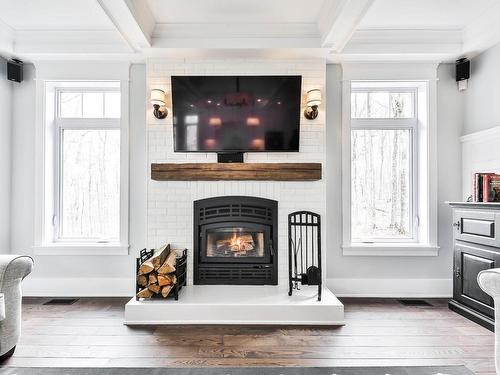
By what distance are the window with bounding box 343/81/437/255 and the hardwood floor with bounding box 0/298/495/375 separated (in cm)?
98

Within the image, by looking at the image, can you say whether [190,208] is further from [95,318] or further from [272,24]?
[272,24]

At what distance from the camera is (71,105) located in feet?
12.6

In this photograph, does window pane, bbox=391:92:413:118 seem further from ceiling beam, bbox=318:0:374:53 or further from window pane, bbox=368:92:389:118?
ceiling beam, bbox=318:0:374:53

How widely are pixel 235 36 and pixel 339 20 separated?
100cm

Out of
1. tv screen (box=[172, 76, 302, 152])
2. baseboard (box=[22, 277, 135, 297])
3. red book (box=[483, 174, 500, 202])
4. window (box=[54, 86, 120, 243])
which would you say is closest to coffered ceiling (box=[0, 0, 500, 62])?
tv screen (box=[172, 76, 302, 152])

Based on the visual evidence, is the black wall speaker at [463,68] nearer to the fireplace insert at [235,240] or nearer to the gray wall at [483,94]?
the gray wall at [483,94]

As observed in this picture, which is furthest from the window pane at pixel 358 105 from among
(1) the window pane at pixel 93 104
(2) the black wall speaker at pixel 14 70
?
(2) the black wall speaker at pixel 14 70

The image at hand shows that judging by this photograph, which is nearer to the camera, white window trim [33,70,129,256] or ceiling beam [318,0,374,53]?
ceiling beam [318,0,374,53]

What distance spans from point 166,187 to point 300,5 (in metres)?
2.13

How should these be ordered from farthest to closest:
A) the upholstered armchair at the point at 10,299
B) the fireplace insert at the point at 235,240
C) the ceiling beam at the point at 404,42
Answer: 1. the fireplace insert at the point at 235,240
2. the ceiling beam at the point at 404,42
3. the upholstered armchair at the point at 10,299

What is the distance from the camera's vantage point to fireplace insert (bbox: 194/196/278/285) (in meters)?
3.48

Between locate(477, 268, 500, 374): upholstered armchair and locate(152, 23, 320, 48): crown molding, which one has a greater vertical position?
locate(152, 23, 320, 48): crown molding

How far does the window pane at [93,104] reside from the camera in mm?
3828

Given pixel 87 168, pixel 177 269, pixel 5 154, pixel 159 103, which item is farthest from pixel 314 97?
pixel 5 154
